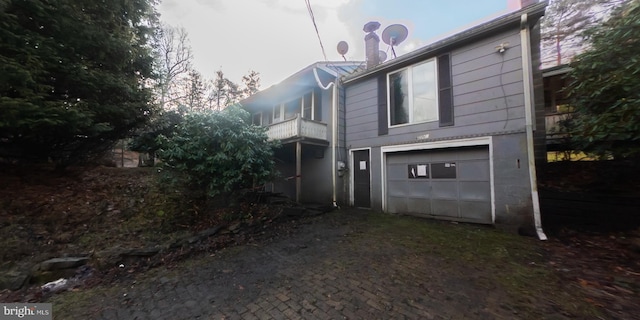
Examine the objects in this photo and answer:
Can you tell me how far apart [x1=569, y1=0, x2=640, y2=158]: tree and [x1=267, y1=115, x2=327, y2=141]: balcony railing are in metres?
6.56

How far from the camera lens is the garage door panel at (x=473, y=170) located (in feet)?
19.1

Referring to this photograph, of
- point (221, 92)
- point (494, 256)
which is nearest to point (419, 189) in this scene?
point (494, 256)

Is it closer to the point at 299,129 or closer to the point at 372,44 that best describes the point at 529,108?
the point at 372,44

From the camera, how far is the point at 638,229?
14.2ft

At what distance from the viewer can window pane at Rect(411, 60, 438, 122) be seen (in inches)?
265

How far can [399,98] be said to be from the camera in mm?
7520

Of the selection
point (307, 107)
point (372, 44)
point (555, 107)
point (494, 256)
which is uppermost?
point (372, 44)

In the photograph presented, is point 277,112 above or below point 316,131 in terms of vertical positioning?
above

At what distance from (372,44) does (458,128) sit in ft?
14.5

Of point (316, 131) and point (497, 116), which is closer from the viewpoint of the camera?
point (497, 116)

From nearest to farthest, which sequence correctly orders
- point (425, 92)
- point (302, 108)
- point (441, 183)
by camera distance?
point (441, 183) < point (425, 92) < point (302, 108)

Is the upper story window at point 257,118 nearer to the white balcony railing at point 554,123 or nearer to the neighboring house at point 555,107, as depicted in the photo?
the neighboring house at point 555,107

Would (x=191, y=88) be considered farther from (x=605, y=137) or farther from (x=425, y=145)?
(x=605, y=137)

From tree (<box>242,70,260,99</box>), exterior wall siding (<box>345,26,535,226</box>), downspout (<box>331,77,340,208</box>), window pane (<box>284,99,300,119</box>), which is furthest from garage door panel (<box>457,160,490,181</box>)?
tree (<box>242,70,260,99</box>)
